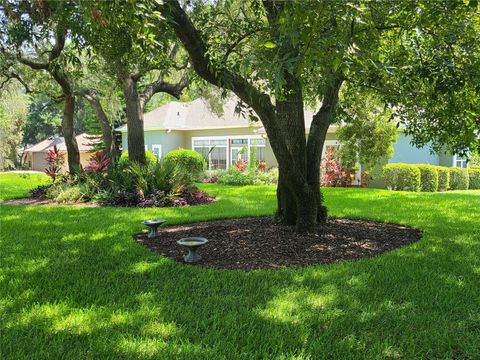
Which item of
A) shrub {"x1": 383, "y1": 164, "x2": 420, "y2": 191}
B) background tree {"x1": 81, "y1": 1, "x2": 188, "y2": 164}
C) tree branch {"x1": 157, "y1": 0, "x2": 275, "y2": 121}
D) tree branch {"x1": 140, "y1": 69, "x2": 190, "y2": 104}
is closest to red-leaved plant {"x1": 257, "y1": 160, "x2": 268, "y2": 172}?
shrub {"x1": 383, "y1": 164, "x2": 420, "y2": 191}

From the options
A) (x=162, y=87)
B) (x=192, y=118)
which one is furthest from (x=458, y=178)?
(x=192, y=118)

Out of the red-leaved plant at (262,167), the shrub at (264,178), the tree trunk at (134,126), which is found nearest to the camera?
the tree trunk at (134,126)

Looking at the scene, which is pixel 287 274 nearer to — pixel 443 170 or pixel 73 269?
pixel 73 269

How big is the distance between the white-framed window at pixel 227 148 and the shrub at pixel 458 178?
342 inches

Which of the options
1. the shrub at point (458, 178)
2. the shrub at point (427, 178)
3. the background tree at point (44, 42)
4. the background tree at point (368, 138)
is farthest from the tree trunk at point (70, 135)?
the shrub at point (458, 178)

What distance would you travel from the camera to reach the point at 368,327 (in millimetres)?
3100

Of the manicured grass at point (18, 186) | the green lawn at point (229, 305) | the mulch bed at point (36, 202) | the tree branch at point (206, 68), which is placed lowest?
the green lawn at point (229, 305)

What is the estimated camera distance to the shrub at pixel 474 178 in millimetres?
19016

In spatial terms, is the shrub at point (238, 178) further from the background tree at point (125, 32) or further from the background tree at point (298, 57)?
the background tree at point (125, 32)

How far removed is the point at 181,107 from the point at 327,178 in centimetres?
1229

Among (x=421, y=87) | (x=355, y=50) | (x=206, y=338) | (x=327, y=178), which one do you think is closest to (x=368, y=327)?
(x=206, y=338)

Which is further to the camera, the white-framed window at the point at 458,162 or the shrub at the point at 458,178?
the white-framed window at the point at 458,162

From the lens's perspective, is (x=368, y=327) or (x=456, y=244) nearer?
(x=368, y=327)

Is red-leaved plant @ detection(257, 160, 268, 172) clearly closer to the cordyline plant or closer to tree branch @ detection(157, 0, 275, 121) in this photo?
the cordyline plant
